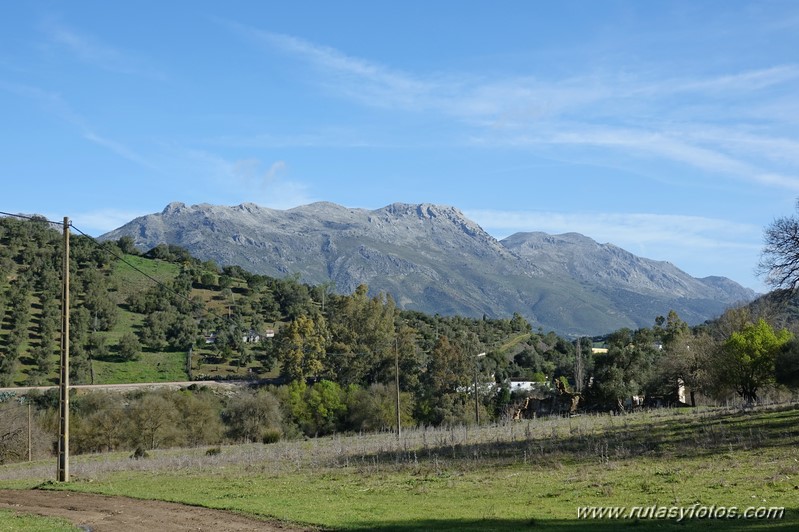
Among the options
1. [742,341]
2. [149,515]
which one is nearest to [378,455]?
[149,515]

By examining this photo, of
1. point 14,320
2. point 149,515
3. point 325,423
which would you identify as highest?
point 14,320

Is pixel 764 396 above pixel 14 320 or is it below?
below

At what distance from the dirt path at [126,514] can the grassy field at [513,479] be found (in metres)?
0.85

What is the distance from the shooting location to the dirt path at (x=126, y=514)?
18175 mm

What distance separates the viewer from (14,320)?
97.6 meters

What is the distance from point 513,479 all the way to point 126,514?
478 inches

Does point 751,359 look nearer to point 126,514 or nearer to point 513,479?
point 513,479

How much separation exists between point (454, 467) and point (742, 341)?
138 ft

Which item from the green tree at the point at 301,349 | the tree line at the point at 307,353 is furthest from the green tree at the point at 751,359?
the green tree at the point at 301,349

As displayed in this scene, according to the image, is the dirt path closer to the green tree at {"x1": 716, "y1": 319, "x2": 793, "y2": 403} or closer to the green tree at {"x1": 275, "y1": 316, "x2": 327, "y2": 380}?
the green tree at {"x1": 716, "y1": 319, "x2": 793, "y2": 403}

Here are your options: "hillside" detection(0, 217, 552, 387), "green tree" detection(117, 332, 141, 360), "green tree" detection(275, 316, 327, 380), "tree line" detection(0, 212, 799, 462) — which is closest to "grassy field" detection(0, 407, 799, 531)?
"tree line" detection(0, 212, 799, 462)

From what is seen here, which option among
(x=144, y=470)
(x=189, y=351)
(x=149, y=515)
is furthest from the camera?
(x=189, y=351)

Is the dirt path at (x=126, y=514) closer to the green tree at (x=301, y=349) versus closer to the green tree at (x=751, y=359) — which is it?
the green tree at (x=751, y=359)

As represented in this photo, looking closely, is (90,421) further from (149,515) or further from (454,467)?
(149,515)
